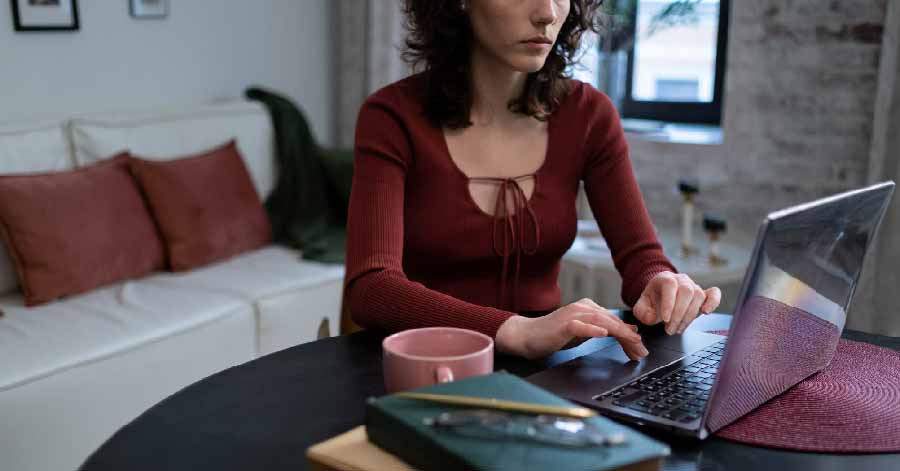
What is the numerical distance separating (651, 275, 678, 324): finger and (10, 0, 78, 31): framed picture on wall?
2.22 m

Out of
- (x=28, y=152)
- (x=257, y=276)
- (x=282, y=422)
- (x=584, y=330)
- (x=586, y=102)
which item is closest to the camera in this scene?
(x=282, y=422)

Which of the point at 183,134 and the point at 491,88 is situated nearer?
the point at 491,88

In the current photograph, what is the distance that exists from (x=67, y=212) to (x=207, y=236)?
44 centimetres

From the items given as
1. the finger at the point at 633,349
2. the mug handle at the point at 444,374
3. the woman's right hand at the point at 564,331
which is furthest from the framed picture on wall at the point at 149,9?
the mug handle at the point at 444,374

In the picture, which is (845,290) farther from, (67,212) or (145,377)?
(67,212)

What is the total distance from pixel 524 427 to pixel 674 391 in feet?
1.02

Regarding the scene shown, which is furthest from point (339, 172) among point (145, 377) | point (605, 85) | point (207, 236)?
point (145, 377)

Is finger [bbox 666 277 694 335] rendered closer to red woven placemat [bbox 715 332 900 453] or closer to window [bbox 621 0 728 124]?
red woven placemat [bbox 715 332 900 453]

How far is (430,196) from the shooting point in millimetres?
1513

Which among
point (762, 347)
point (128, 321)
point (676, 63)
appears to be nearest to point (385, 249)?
point (762, 347)

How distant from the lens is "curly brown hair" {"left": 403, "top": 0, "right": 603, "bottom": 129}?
1543 millimetres

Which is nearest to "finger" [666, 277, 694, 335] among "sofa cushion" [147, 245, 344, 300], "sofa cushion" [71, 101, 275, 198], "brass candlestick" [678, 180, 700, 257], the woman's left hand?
the woman's left hand

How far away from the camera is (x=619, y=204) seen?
154 cm

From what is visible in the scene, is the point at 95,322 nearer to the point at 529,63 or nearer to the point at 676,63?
the point at 529,63
